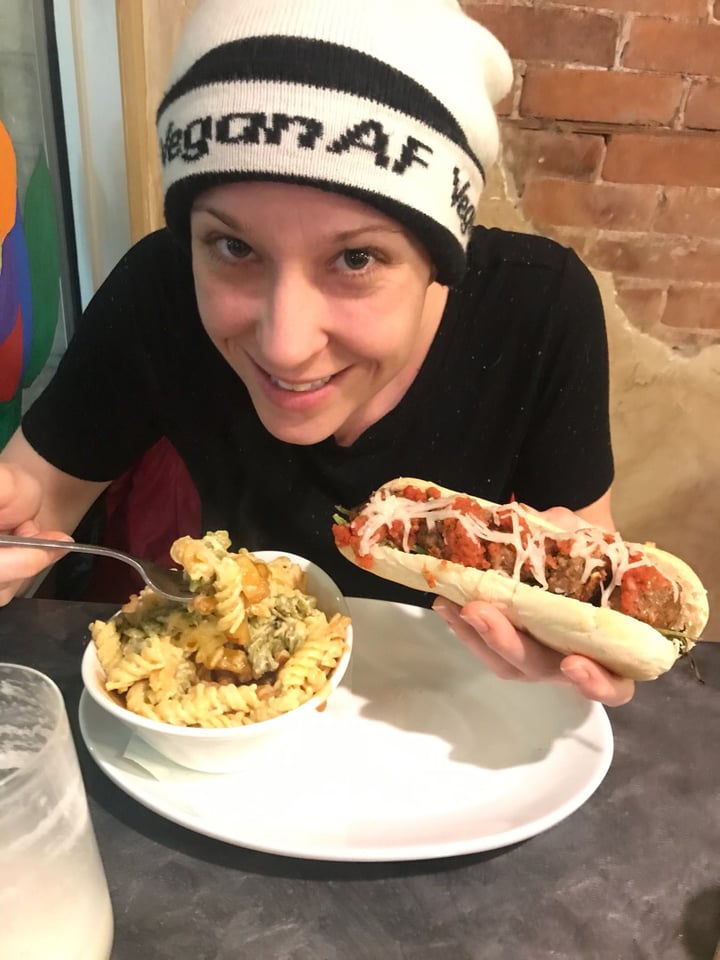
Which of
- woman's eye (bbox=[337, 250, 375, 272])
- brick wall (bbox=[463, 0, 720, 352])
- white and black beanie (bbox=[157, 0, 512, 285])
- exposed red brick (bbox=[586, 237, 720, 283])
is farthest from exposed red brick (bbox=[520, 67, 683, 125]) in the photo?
woman's eye (bbox=[337, 250, 375, 272])

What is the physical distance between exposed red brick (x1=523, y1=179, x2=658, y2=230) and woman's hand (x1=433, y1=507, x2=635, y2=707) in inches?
A: 69.2

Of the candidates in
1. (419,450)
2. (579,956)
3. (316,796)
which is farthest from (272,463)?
(579,956)

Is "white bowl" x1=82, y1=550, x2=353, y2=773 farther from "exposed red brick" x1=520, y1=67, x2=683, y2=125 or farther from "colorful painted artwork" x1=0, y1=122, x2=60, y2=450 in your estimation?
"exposed red brick" x1=520, y1=67, x2=683, y2=125

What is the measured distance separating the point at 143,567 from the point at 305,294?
0.47 m

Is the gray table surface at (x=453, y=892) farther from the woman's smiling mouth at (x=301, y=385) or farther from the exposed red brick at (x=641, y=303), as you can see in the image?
the exposed red brick at (x=641, y=303)

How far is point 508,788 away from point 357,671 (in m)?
0.32

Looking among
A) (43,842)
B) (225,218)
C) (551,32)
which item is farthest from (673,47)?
(43,842)

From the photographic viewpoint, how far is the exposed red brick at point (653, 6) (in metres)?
2.24

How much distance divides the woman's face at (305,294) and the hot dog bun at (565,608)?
0.81 feet

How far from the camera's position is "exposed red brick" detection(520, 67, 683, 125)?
2.33 meters

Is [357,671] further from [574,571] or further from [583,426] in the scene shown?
[583,426]

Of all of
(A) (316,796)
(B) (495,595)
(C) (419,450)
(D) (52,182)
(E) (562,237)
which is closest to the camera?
(A) (316,796)

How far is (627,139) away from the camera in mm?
2418

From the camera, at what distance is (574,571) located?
1238 millimetres
